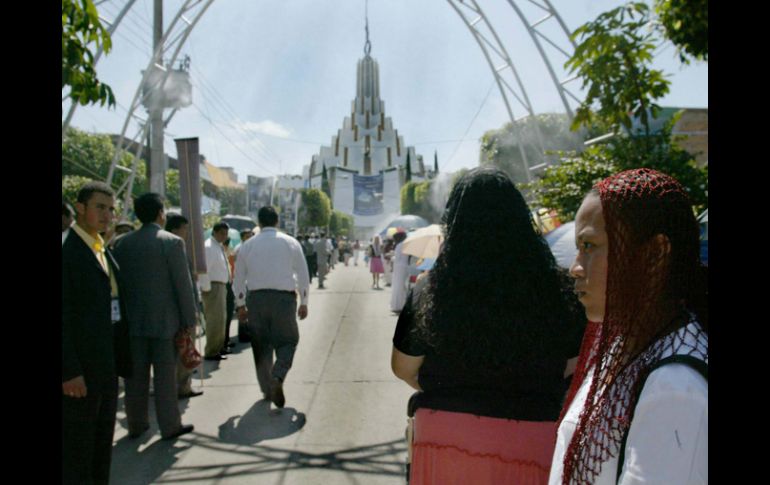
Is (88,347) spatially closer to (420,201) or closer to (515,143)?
(515,143)

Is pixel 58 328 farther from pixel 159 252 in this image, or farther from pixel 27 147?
pixel 159 252

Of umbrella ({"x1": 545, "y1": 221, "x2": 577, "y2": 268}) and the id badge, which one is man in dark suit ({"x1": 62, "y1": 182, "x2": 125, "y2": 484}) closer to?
the id badge

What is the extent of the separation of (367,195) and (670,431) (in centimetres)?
9883

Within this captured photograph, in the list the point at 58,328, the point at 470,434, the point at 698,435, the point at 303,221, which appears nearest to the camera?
the point at 698,435

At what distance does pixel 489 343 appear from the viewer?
77.8 inches

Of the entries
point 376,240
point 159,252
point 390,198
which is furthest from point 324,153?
point 159,252

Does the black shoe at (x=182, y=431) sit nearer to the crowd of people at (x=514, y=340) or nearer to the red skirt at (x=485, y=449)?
the crowd of people at (x=514, y=340)

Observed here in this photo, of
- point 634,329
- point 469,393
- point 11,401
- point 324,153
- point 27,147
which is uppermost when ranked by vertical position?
point 324,153

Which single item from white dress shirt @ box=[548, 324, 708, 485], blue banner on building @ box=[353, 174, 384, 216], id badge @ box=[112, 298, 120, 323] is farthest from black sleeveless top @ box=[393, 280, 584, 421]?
blue banner on building @ box=[353, 174, 384, 216]

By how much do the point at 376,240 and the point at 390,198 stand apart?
84976mm

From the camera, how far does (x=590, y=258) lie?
129 cm

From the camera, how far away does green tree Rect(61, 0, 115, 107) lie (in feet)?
11.7

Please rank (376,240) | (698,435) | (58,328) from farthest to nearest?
(376,240)
(58,328)
(698,435)

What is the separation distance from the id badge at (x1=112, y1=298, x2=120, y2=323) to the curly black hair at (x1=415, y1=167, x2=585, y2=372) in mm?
2429
